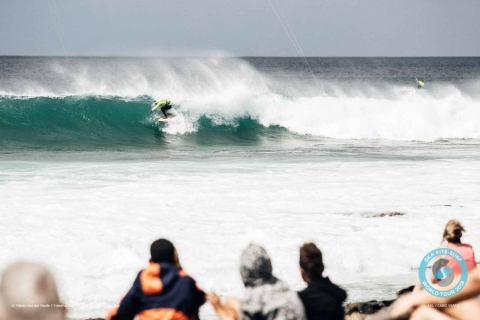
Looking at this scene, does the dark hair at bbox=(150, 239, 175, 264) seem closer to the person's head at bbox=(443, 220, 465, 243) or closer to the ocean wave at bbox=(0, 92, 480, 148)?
the person's head at bbox=(443, 220, 465, 243)

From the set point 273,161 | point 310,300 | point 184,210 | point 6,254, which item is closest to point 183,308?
point 310,300

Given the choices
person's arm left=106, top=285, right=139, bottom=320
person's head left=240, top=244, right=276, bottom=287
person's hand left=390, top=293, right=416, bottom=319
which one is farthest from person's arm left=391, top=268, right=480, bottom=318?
person's arm left=106, top=285, right=139, bottom=320

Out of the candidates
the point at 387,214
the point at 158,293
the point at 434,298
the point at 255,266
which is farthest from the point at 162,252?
the point at 387,214

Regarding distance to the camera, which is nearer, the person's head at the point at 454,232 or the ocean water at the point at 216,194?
the person's head at the point at 454,232

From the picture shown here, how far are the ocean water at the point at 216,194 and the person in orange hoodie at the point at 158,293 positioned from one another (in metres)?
2.16

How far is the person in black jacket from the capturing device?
378 cm

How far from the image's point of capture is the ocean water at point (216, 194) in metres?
7.44

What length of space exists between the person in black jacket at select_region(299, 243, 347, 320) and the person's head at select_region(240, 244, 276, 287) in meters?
0.30

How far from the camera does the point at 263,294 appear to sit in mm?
3611

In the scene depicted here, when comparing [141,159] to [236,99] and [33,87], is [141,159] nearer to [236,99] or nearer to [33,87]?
[236,99]

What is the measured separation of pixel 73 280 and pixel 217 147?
13.9 m

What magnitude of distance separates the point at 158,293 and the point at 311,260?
94cm

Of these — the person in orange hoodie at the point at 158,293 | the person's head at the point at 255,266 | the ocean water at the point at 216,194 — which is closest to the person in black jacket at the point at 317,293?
the person's head at the point at 255,266

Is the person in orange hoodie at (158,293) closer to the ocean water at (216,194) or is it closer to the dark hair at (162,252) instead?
the dark hair at (162,252)
